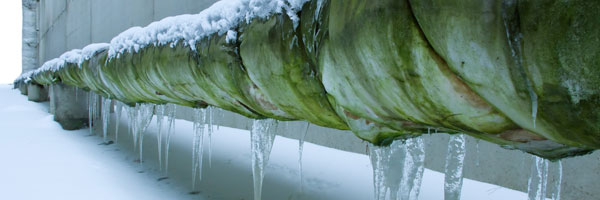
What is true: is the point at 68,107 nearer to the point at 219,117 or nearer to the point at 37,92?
the point at 219,117

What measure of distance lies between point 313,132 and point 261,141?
1.60 metres

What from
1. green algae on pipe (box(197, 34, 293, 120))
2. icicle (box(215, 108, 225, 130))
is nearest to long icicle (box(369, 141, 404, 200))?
green algae on pipe (box(197, 34, 293, 120))

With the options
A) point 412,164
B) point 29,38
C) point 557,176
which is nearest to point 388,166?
point 412,164

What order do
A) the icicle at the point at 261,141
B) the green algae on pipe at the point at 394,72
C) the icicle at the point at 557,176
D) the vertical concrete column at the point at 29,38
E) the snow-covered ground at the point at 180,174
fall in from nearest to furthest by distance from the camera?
the green algae on pipe at the point at 394,72, the icicle at the point at 557,176, the icicle at the point at 261,141, the snow-covered ground at the point at 180,174, the vertical concrete column at the point at 29,38

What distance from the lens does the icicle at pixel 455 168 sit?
1325mm

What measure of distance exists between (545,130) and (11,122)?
6777 mm

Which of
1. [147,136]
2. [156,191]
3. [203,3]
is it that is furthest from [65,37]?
[156,191]

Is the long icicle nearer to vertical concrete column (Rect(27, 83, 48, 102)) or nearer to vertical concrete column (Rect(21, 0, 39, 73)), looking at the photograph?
vertical concrete column (Rect(27, 83, 48, 102))

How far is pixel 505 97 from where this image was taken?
54cm

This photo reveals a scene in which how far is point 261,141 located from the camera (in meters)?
1.86

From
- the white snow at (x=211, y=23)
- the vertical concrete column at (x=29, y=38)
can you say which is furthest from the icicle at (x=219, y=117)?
the vertical concrete column at (x=29, y=38)

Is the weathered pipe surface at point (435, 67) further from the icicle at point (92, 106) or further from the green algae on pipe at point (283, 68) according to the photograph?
the icicle at point (92, 106)

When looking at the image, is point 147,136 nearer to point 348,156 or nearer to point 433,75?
point 348,156

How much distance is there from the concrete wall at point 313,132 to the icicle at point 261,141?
0.22 meters
